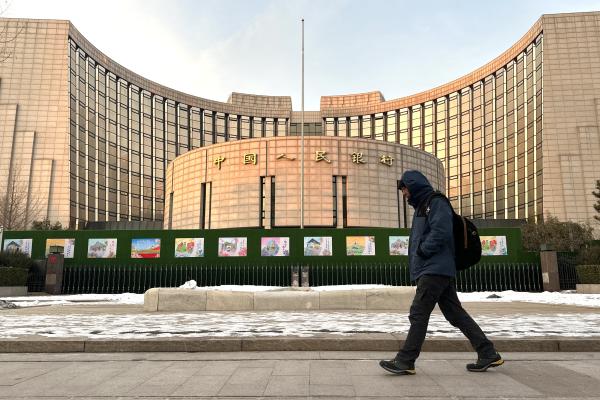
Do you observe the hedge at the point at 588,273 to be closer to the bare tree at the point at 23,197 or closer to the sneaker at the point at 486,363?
the sneaker at the point at 486,363

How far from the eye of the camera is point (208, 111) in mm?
88500

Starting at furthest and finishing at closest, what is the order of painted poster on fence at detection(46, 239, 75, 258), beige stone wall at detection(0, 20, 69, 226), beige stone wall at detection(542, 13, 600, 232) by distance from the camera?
beige stone wall at detection(0, 20, 69, 226)
beige stone wall at detection(542, 13, 600, 232)
painted poster on fence at detection(46, 239, 75, 258)

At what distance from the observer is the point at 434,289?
16.4 feet

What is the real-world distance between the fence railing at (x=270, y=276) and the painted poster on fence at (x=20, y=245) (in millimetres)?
2698

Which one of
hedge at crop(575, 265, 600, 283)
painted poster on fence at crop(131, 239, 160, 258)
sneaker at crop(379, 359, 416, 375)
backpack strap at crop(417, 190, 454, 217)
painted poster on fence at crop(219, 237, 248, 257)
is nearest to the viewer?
sneaker at crop(379, 359, 416, 375)

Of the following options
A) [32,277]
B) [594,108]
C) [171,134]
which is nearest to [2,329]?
[32,277]

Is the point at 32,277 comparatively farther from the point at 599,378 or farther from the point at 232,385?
the point at 599,378

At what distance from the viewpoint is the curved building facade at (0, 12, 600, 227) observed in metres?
61.8

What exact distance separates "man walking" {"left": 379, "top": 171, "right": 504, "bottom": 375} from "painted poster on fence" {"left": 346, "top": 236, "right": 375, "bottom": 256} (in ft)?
65.2

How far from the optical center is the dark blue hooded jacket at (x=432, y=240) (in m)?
5.01

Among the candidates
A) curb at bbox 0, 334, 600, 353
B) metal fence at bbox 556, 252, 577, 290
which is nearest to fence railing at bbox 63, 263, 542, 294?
metal fence at bbox 556, 252, 577, 290

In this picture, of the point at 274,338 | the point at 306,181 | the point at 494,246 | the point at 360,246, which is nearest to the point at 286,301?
the point at 274,338

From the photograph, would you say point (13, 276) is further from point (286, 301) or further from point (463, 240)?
point (463, 240)

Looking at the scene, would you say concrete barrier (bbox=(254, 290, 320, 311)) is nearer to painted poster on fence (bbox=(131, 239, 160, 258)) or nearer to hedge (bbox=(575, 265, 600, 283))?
painted poster on fence (bbox=(131, 239, 160, 258))
